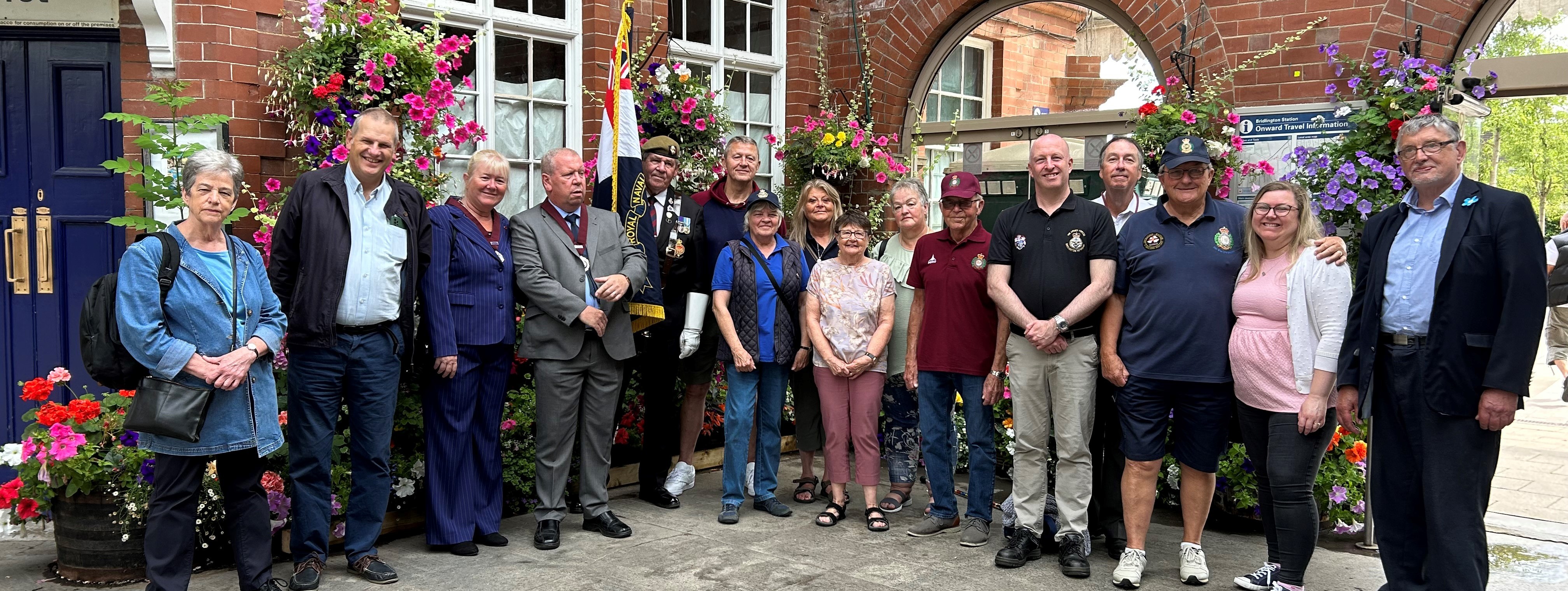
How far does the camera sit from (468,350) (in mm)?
4500

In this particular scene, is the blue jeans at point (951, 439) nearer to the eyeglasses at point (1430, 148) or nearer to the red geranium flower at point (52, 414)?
the eyeglasses at point (1430, 148)

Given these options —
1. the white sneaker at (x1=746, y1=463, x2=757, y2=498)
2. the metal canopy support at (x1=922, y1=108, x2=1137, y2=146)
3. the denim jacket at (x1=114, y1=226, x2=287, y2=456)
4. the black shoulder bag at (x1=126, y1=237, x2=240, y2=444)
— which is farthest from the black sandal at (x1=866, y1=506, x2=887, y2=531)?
the metal canopy support at (x1=922, y1=108, x2=1137, y2=146)

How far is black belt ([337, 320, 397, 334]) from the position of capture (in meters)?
3.99

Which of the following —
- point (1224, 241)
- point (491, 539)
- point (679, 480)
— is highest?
point (1224, 241)

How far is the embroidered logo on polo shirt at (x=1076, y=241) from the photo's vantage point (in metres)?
4.30

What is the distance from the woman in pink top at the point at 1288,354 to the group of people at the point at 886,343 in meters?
0.01

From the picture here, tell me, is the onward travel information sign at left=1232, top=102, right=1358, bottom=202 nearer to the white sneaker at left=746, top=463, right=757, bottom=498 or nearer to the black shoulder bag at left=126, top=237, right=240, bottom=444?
the white sneaker at left=746, top=463, right=757, bottom=498

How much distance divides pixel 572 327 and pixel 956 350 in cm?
168

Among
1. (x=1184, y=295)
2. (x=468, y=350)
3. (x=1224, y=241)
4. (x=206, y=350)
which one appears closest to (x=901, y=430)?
(x=1184, y=295)

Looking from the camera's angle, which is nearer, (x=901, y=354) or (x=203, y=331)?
(x=203, y=331)

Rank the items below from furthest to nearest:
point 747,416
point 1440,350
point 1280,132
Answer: point 1280,132 < point 747,416 < point 1440,350

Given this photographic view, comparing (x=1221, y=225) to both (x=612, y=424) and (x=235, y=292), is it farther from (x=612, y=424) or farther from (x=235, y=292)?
(x=235, y=292)

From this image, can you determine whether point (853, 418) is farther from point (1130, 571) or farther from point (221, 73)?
point (221, 73)

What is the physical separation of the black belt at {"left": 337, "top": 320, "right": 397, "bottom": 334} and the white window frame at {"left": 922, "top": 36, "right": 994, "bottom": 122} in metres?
5.09
